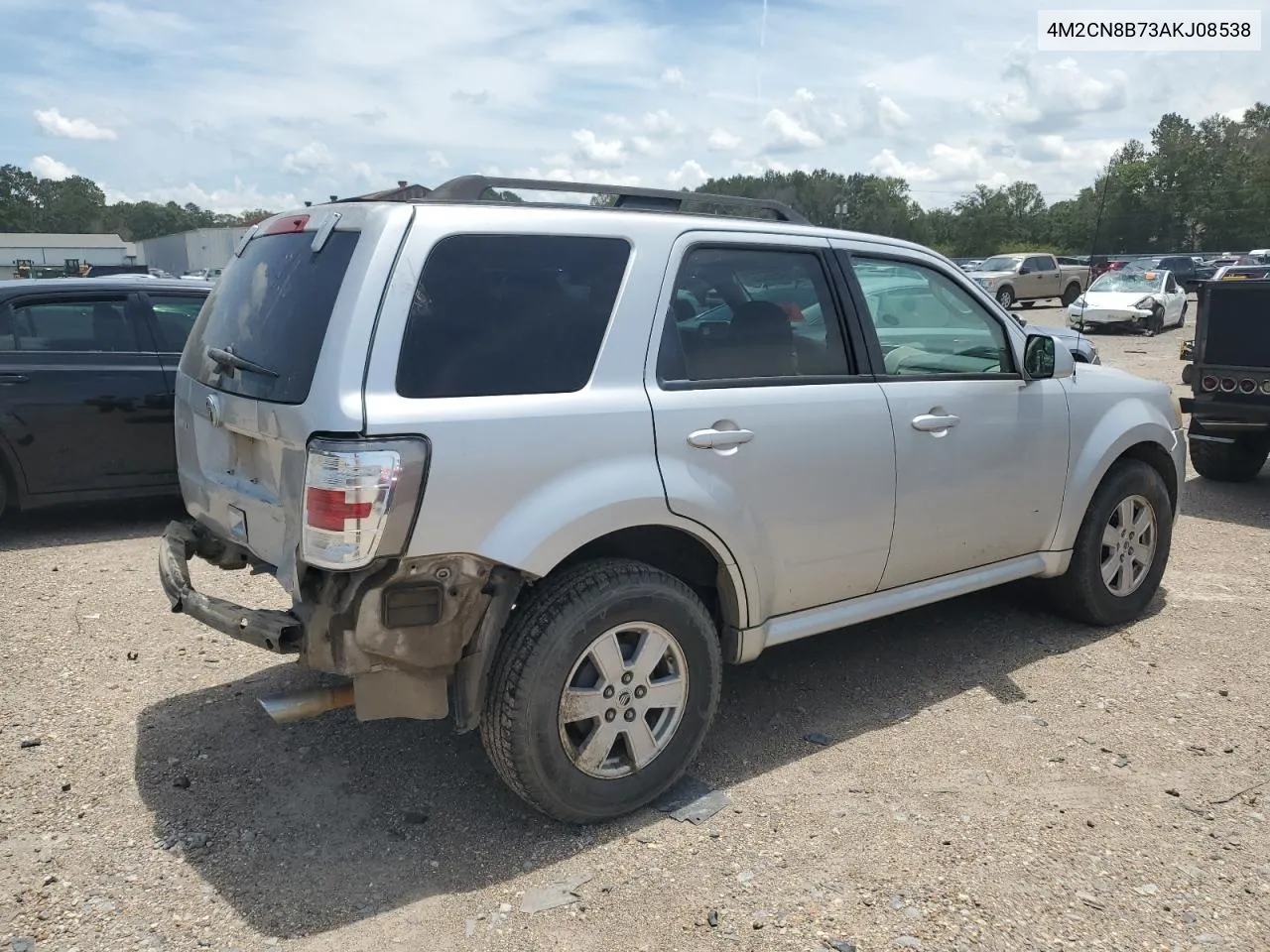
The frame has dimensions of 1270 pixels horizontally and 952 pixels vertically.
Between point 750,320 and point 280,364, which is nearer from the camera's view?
point 280,364

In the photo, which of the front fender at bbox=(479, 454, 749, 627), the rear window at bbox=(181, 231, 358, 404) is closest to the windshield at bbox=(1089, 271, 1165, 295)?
the front fender at bbox=(479, 454, 749, 627)

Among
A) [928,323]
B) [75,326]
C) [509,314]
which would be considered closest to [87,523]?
[75,326]

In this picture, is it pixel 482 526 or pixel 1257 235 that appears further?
pixel 1257 235

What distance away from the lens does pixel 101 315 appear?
22.9 feet

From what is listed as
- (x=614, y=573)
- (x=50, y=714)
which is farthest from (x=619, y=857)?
(x=50, y=714)

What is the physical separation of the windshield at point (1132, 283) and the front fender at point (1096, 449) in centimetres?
2195

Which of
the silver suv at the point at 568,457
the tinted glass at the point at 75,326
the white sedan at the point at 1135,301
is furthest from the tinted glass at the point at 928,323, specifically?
the white sedan at the point at 1135,301

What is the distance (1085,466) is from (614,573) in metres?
2.68

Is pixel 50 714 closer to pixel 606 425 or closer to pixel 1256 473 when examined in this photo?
pixel 606 425

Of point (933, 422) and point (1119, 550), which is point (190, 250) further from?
point (933, 422)

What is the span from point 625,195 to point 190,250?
77901 millimetres

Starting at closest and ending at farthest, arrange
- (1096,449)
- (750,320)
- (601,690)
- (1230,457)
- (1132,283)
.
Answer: (601,690), (750,320), (1096,449), (1230,457), (1132,283)

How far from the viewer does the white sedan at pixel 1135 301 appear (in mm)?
23859

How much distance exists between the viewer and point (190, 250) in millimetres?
72938
